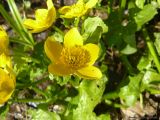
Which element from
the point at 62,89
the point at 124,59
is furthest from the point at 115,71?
the point at 62,89

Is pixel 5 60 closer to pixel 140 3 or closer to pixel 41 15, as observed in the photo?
pixel 41 15

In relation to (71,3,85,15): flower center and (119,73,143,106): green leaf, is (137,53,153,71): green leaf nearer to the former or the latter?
(119,73,143,106): green leaf

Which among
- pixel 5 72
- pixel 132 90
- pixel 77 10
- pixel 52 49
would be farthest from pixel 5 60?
pixel 132 90

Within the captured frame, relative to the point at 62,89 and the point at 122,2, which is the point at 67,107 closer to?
the point at 62,89

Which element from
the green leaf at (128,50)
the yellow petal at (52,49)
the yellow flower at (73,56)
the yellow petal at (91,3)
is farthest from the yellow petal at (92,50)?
the green leaf at (128,50)

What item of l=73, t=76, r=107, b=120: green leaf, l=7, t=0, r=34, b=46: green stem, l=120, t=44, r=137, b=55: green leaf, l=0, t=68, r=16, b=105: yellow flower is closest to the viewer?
l=0, t=68, r=16, b=105: yellow flower

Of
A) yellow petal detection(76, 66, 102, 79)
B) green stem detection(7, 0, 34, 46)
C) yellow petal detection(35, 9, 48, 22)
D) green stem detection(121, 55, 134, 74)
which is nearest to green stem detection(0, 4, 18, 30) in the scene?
green stem detection(7, 0, 34, 46)

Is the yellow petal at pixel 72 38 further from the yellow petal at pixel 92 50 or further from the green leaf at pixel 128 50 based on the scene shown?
the green leaf at pixel 128 50
